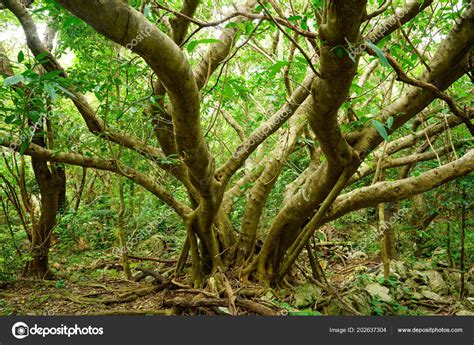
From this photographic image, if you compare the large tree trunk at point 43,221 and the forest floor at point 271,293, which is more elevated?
the large tree trunk at point 43,221

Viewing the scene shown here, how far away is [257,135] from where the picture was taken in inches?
156

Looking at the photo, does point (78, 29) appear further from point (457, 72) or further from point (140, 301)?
point (457, 72)

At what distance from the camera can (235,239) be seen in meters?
4.89

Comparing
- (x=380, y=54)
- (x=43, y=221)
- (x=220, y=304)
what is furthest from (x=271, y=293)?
(x=43, y=221)

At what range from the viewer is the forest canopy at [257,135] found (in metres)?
2.00

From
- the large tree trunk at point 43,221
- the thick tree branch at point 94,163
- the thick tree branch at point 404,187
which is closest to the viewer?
the thick tree branch at point 404,187

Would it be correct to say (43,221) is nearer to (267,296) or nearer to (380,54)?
(267,296)

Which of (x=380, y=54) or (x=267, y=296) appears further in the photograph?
(x=267, y=296)

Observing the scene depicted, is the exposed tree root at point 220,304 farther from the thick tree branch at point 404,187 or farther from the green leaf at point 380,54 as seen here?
the green leaf at point 380,54

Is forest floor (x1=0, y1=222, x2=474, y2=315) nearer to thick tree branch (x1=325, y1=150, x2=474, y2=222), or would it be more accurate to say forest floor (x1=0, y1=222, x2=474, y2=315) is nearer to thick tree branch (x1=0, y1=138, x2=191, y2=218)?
thick tree branch (x1=325, y1=150, x2=474, y2=222)

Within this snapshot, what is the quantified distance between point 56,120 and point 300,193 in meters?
3.56

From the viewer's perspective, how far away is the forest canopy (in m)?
2.00

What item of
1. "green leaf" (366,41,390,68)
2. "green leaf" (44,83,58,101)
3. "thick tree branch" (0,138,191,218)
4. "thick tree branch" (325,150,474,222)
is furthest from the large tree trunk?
"green leaf" (366,41,390,68)

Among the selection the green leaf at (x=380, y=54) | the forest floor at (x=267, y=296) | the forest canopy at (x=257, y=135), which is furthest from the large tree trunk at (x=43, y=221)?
the green leaf at (x=380, y=54)
